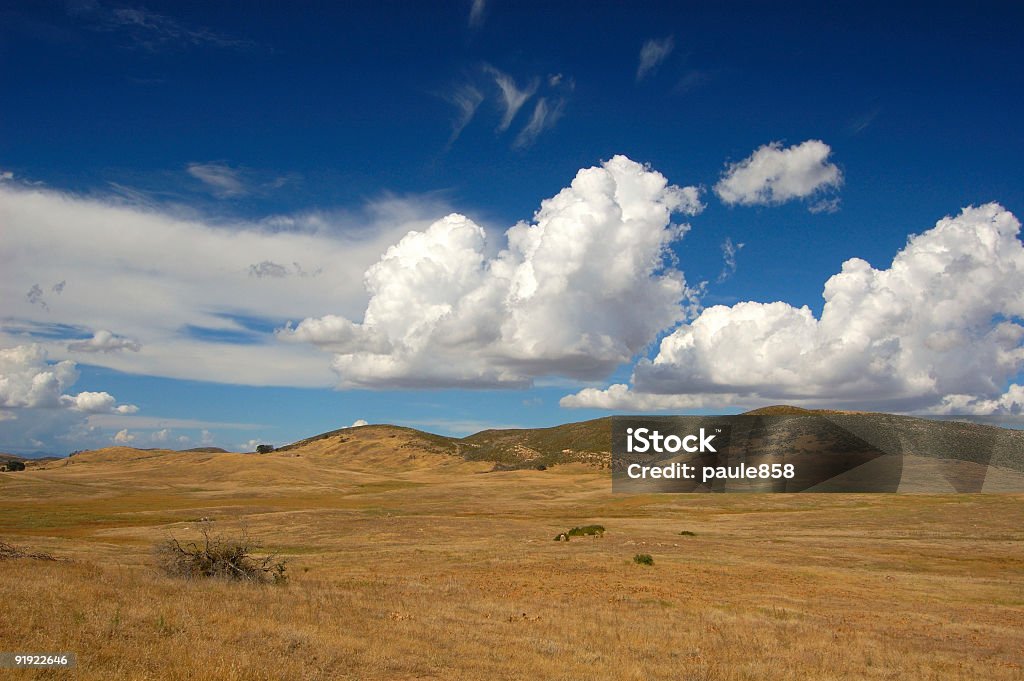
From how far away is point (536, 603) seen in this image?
22844mm

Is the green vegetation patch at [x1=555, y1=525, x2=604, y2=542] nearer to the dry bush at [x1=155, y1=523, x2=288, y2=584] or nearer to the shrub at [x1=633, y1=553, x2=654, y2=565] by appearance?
the shrub at [x1=633, y1=553, x2=654, y2=565]

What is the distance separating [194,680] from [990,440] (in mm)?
143439

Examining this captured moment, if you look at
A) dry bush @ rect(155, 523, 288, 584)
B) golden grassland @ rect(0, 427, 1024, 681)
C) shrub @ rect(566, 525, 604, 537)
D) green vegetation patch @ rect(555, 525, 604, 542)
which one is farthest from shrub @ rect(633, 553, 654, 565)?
dry bush @ rect(155, 523, 288, 584)

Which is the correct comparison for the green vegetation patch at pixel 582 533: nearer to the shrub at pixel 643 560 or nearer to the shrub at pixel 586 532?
the shrub at pixel 586 532

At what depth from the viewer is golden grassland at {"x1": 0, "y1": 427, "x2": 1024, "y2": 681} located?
507 inches

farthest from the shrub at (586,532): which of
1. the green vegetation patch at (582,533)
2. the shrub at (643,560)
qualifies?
the shrub at (643,560)

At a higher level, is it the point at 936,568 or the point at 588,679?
the point at 588,679

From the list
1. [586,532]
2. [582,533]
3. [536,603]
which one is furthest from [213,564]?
[586,532]

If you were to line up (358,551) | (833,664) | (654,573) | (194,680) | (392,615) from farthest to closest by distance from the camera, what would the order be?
Result: (358,551), (654,573), (392,615), (833,664), (194,680)

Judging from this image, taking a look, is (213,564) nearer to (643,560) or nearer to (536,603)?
(536,603)

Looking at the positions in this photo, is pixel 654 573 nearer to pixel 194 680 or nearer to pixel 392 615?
pixel 392 615

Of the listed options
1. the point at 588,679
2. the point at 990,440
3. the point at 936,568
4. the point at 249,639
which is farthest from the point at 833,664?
the point at 990,440

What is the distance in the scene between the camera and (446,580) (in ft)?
90.8

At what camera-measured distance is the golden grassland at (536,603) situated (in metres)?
12.9
